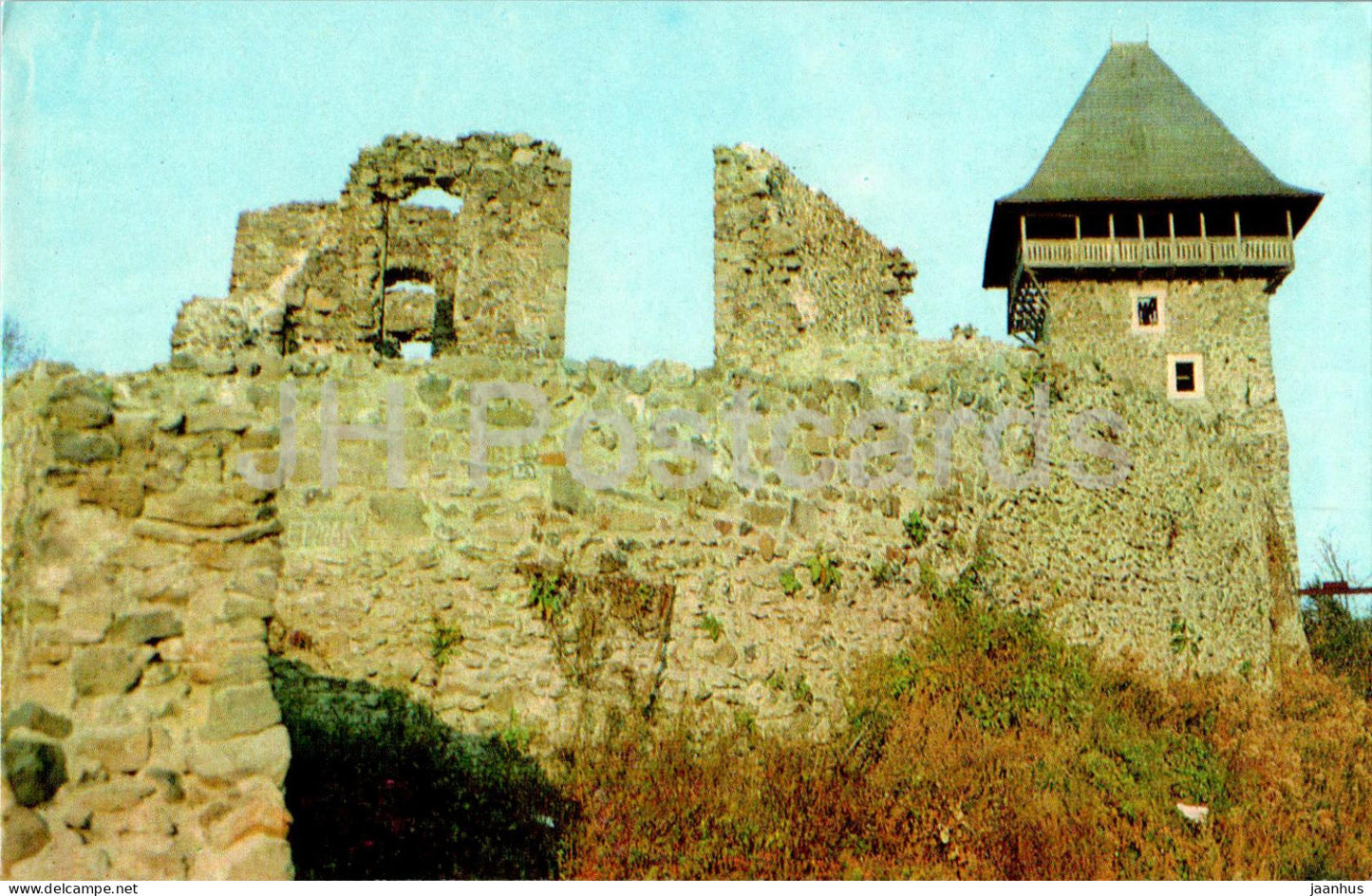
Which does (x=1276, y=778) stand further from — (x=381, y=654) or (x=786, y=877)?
(x=381, y=654)

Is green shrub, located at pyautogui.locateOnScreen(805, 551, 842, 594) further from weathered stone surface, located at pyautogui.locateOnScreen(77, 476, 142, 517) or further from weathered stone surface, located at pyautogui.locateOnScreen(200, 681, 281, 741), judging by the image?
weathered stone surface, located at pyautogui.locateOnScreen(77, 476, 142, 517)

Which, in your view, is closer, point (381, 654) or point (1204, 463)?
point (381, 654)

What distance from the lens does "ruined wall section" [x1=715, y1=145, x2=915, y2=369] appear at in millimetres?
15219

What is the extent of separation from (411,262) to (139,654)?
14006 mm

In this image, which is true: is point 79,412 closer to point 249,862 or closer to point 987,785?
point 249,862

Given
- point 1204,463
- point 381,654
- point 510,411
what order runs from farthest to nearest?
point 1204,463 → point 510,411 → point 381,654

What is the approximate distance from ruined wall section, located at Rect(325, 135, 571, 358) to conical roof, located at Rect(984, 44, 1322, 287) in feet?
53.2

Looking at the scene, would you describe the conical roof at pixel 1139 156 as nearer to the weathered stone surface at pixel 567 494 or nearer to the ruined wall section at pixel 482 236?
the ruined wall section at pixel 482 236

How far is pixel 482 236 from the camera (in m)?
15.7

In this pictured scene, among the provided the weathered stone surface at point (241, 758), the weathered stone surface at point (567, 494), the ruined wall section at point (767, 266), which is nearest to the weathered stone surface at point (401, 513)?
the weathered stone surface at point (567, 494)

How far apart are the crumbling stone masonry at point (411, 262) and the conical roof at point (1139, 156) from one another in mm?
16277

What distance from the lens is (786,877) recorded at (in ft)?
20.2
